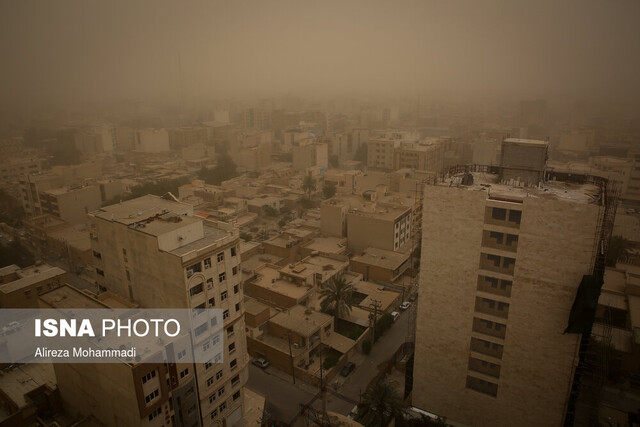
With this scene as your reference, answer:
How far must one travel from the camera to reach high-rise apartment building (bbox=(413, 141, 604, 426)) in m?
8.66

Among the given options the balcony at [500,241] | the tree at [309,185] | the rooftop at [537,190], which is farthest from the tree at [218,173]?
the balcony at [500,241]

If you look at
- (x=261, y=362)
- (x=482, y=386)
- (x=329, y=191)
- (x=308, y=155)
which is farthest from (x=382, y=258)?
(x=308, y=155)

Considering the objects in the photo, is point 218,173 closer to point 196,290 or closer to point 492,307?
point 196,290

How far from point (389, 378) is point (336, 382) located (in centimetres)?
175

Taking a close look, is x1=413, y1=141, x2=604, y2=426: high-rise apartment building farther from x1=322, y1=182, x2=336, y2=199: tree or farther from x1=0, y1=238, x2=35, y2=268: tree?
x1=322, y1=182, x2=336, y2=199: tree

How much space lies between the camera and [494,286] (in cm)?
962

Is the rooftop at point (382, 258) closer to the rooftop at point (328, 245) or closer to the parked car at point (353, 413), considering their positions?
the rooftop at point (328, 245)

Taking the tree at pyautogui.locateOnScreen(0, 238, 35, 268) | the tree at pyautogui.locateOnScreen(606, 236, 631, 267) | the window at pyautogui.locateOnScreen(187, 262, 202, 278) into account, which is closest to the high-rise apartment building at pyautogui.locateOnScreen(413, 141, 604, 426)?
the window at pyautogui.locateOnScreen(187, 262, 202, 278)

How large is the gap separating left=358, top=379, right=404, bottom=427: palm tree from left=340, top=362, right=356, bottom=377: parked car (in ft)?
8.39

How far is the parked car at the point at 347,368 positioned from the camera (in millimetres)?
13949

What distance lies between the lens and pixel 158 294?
30.0ft

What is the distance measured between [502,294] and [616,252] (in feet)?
45.1

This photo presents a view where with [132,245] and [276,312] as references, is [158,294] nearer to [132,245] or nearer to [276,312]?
[132,245]

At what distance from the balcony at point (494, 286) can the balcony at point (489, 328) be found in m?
0.79
